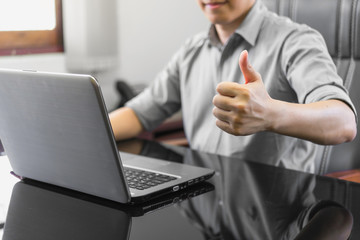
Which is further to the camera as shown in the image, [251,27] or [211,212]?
[251,27]

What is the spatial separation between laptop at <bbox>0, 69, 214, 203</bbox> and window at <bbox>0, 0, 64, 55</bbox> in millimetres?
1222

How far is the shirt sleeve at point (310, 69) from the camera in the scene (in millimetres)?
1059

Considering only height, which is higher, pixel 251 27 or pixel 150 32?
pixel 251 27

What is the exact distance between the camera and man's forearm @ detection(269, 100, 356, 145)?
889mm

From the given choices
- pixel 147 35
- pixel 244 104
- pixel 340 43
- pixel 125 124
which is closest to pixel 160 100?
pixel 125 124

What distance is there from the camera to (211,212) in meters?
0.82

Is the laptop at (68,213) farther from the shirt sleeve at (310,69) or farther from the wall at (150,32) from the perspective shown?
the wall at (150,32)

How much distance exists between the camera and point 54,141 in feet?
2.68

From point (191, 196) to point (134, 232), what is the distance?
19cm

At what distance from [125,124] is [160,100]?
0.58 feet

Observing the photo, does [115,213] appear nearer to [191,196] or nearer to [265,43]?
[191,196]

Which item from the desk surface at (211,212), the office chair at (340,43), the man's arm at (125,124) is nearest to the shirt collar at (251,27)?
the office chair at (340,43)

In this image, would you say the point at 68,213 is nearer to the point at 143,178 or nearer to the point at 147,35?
the point at 143,178

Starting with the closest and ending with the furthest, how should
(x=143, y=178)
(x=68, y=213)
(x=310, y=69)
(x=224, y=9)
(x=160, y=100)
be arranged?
1. (x=68, y=213)
2. (x=143, y=178)
3. (x=310, y=69)
4. (x=224, y=9)
5. (x=160, y=100)
